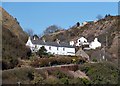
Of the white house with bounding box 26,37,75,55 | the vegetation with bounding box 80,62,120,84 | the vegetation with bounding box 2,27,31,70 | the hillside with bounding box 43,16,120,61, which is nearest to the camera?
the vegetation with bounding box 80,62,120,84

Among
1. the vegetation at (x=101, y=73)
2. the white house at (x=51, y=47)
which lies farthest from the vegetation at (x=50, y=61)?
the white house at (x=51, y=47)

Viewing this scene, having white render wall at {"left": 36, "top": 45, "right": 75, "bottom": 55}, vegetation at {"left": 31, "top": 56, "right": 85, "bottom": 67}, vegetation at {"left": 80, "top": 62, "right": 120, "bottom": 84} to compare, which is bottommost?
vegetation at {"left": 80, "top": 62, "right": 120, "bottom": 84}

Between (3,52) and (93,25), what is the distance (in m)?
66.0

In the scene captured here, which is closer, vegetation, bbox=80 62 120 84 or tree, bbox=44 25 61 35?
vegetation, bbox=80 62 120 84

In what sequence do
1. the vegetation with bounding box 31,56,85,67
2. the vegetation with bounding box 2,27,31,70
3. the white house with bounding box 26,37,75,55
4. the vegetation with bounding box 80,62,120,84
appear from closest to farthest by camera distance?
1. the vegetation with bounding box 80,62,120,84
2. the vegetation with bounding box 2,27,31,70
3. the vegetation with bounding box 31,56,85,67
4. the white house with bounding box 26,37,75,55

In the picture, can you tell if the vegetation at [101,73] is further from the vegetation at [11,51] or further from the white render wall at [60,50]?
the white render wall at [60,50]

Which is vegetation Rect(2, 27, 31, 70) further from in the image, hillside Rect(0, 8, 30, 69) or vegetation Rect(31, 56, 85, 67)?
vegetation Rect(31, 56, 85, 67)

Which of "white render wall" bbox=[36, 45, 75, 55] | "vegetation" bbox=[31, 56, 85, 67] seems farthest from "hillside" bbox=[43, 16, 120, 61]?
"vegetation" bbox=[31, 56, 85, 67]

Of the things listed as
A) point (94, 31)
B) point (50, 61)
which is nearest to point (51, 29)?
point (94, 31)

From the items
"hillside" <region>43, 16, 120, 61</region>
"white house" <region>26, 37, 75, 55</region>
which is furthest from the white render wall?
"hillside" <region>43, 16, 120, 61</region>

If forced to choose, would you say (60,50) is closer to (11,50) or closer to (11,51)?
(11,50)

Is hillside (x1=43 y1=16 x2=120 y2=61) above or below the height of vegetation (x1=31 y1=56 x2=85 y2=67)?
above

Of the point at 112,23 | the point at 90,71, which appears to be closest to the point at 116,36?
the point at 112,23

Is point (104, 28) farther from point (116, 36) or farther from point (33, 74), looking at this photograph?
point (33, 74)
